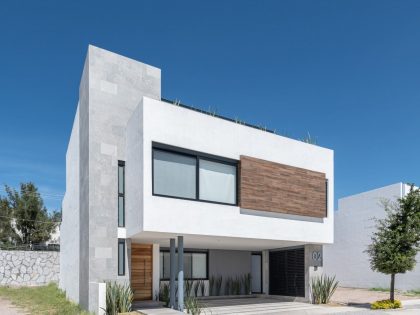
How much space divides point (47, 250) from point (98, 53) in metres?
19.1

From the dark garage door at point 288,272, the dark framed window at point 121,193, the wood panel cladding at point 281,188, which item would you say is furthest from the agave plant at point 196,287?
the dark framed window at point 121,193

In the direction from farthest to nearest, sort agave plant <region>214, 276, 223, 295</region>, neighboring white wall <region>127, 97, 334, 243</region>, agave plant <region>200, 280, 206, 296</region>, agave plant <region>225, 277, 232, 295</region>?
1. agave plant <region>225, 277, 232, 295</region>
2. agave plant <region>214, 276, 223, 295</region>
3. agave plant <region>200, 280, 206, 296</region>
4. neighboring white wall <region>127, 97, 334, 243</region>

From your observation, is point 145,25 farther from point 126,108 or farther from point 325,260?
point 325,260

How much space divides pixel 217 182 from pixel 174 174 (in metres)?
1.65

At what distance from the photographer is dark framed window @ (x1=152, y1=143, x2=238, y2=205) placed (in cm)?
1305

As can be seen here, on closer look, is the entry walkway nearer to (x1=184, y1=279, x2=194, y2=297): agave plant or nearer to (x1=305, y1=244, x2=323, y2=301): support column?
(x1=184, y1=279, x2=194, y2=297): agave plant

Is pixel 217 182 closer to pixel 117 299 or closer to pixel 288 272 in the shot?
pixel 117 299

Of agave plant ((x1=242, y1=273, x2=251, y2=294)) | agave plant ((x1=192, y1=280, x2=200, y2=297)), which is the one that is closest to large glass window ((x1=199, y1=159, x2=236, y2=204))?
agave plant ((x1=192, y1=280, x2=200, y2=297))

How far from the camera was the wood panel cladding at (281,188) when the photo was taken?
14852mm

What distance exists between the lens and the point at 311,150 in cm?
1736

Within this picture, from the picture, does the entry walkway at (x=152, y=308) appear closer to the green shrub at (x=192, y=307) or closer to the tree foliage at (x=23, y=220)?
the green shrub at (x=192, y=307)

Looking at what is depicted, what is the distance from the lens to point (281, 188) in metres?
15.9

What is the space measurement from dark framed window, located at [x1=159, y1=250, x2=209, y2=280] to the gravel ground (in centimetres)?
534

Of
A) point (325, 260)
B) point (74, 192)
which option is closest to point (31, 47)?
point (74, 192)
